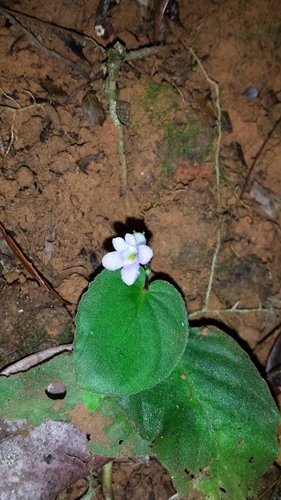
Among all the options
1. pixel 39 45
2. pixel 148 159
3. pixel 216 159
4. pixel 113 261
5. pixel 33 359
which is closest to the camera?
pixel 113 261

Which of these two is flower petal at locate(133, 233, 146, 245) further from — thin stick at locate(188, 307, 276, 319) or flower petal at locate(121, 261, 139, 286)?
thin stick at locate(188, 307, 276, 319)

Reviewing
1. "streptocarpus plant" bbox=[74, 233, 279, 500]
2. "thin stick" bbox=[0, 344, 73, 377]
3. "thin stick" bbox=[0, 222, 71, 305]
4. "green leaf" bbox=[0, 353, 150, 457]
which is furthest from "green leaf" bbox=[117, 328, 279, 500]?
"thin stick" bbox=[0, 222, 71, 305]

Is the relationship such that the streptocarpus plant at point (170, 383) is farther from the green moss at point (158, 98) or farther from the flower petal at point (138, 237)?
the green moss at point (158, 98)

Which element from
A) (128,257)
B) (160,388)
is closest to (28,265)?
(128,257)

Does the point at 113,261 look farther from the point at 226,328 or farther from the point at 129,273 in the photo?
the point at 226,328

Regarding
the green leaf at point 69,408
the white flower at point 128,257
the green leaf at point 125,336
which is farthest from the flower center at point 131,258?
the green leaf at point 69,408

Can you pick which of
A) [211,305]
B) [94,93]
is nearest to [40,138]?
[94,93]
